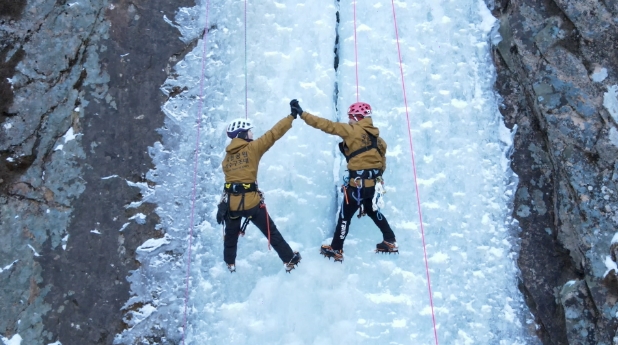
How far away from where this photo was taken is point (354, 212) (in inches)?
216

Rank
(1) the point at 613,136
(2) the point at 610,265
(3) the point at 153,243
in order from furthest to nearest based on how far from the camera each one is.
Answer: (3) the point at 153,243
(1) the point at 613,136
(2) the point at 610,265

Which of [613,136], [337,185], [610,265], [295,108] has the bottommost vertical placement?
[610,265]

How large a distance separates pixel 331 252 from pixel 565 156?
2.67 m

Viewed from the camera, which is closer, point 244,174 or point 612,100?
point 244,174

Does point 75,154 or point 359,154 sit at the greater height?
point 359,154

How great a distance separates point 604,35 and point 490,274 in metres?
2.88

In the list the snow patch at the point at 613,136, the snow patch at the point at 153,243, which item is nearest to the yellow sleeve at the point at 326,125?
the snow patch at the point at 153,243

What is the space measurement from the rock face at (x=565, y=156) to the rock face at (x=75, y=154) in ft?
13.2

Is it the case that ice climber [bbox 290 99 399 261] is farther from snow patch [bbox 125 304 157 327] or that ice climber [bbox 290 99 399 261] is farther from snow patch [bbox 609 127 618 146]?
snow patch [bbox 609 127 618 146]

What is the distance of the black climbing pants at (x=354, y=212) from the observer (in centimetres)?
534

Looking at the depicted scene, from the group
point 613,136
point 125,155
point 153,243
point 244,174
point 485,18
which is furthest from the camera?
point 485,18

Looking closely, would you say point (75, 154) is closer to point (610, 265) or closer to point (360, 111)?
point (360, 111)

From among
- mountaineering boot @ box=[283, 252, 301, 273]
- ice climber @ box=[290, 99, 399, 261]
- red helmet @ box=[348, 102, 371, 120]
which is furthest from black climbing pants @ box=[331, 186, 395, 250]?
red helmet @ box=[348, 102, 371, 120]

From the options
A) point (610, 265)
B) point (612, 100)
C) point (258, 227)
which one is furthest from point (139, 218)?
point (612, 100)
